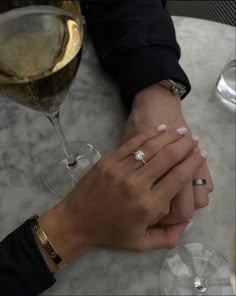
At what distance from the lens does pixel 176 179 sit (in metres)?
0.44

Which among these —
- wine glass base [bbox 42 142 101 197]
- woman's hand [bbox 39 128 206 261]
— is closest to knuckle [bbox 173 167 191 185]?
woman's hand [bbox 39 128 206 261]

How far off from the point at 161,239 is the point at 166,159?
0.09 m

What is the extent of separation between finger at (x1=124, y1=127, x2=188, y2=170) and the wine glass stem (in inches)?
3.3

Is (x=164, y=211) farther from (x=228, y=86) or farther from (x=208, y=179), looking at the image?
→ (x=228, y=86)

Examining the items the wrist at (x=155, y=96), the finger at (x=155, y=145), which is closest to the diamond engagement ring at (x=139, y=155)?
the finger at (x=155, y=145)

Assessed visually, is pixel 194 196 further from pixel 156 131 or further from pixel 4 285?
pixel 4 285

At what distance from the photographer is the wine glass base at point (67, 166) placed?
512mm

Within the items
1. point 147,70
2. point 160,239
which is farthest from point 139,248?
point 147,70

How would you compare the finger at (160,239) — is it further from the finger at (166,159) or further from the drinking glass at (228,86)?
the drinking glass at (228,86)

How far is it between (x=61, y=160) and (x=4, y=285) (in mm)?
180

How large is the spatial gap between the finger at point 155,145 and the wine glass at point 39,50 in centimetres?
10

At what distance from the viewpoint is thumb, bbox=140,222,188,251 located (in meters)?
0.43

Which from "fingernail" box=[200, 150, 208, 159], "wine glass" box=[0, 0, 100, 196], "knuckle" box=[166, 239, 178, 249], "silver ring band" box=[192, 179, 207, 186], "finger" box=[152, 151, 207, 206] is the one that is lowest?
"knuckle" box=[166, 239, 178, 249]

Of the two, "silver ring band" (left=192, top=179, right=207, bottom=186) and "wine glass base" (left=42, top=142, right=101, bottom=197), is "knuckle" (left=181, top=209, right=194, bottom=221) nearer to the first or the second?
"silver ring band" (left=192, top=179, right=207, bottom=186)
